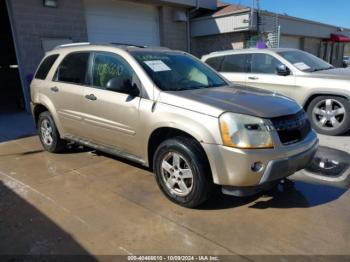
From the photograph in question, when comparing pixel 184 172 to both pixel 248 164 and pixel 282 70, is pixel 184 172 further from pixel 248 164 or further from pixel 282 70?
pixel 282 70

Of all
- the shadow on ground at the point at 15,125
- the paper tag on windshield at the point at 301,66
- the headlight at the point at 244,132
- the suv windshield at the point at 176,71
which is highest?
the suv windshield at the point at 176,71

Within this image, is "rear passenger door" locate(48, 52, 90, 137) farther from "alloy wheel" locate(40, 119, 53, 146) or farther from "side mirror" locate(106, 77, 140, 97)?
"side mirror" locate(106, 77, 140, 97)

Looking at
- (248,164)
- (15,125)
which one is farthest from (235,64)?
(15,125)

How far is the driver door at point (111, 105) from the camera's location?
12.6ft

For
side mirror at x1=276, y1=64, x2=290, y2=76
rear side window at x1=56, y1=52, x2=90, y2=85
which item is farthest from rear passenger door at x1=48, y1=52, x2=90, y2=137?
side mirror at x1=276, y1=64, x2=290, y2=76

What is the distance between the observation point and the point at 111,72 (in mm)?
4230

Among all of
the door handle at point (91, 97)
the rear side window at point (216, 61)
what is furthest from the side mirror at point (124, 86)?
the rear side window at point (216, 61)

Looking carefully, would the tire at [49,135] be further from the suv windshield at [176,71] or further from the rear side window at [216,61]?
the rear side window at [216,61]

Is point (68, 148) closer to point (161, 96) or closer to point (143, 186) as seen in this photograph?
point (143, 186)

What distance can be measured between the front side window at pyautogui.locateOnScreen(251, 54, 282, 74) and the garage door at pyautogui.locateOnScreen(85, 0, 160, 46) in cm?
557

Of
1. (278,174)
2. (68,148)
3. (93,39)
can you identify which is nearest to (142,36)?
(93,39)

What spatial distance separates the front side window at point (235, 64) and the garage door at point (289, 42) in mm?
→ 10099

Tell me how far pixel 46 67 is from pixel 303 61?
5.34 meters

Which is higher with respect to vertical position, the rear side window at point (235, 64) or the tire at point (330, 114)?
the rear side window at point (235, 64)
